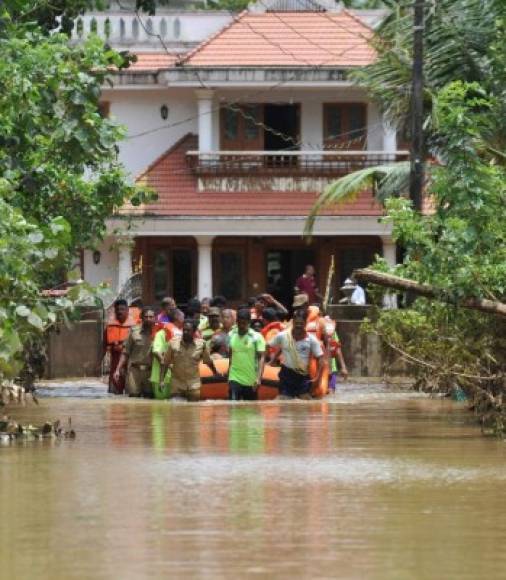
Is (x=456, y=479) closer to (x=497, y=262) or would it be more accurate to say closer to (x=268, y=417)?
(x=497, y=262)

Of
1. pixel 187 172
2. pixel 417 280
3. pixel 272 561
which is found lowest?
pixel 272 561

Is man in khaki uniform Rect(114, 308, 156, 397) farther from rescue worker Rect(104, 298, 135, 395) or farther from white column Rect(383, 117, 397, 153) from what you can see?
white column Rect(383, 117, 397, 153)

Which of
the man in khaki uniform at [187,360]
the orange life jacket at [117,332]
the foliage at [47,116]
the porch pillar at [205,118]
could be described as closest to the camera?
the foliage at [47,116]

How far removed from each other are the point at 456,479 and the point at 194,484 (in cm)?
217

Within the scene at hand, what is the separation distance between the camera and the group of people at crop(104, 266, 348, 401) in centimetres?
2611

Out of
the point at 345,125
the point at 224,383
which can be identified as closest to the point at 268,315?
the point at 224,383

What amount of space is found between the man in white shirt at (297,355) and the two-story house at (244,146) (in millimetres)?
13779

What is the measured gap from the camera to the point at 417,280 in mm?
20766

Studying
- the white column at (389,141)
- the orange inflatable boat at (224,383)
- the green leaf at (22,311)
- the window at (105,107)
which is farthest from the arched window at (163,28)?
the green leaf at (22,311)

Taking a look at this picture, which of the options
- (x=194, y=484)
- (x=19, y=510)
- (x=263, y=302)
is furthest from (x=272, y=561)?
(x=263, y=302)

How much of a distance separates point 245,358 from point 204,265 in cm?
1451

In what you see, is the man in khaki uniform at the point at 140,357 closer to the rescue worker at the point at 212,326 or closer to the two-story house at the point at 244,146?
the rescue worker at the point at 212,326

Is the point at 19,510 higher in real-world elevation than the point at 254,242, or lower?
lower

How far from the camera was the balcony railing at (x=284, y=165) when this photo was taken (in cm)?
4072
